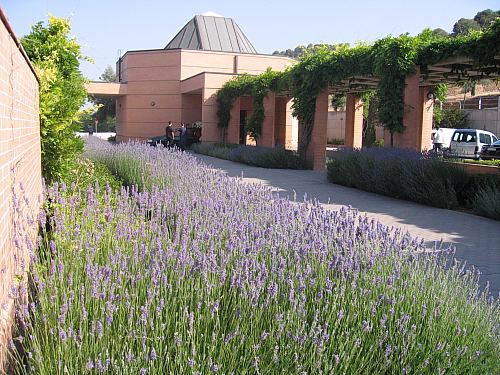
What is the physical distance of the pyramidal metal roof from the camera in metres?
43.0

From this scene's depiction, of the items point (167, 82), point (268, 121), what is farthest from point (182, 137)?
point (268, 121)

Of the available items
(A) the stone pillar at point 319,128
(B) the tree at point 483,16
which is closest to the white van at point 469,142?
(A) the stone pillar at point 319,128

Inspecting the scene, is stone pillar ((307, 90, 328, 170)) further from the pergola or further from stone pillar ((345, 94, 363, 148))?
stone pillar ((345, 94, 363, 148))

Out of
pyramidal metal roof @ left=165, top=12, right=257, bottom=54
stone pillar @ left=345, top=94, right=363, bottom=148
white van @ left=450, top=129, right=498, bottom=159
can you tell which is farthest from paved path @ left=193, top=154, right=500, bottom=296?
pyramidal metal roof @ left=165, top=12, right=257, bottom=54

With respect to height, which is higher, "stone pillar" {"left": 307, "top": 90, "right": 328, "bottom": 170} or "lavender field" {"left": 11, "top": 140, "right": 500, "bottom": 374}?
"stone pillar" {"left": 307, "top": 90, "right": 328, "bottom": 170}

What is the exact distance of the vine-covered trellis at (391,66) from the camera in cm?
1271

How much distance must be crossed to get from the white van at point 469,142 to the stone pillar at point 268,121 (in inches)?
354

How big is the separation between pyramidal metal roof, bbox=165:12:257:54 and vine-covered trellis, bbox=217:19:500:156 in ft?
71.9

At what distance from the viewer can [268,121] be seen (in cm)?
2638

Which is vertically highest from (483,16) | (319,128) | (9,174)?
(483,16)

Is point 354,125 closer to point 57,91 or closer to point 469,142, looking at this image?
point 469,142

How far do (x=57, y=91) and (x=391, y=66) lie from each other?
29.8ft

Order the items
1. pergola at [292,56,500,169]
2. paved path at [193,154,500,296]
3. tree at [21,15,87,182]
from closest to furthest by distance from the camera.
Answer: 1. paved path at [193,154,500,296]
2. tree at [21,15,87,182]
3. pergola at [292,56,500,169]

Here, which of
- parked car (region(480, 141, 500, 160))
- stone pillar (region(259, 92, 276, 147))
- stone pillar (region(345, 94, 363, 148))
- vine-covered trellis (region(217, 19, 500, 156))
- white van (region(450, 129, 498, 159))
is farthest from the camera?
white van (region(450, 129, 498, 159))
